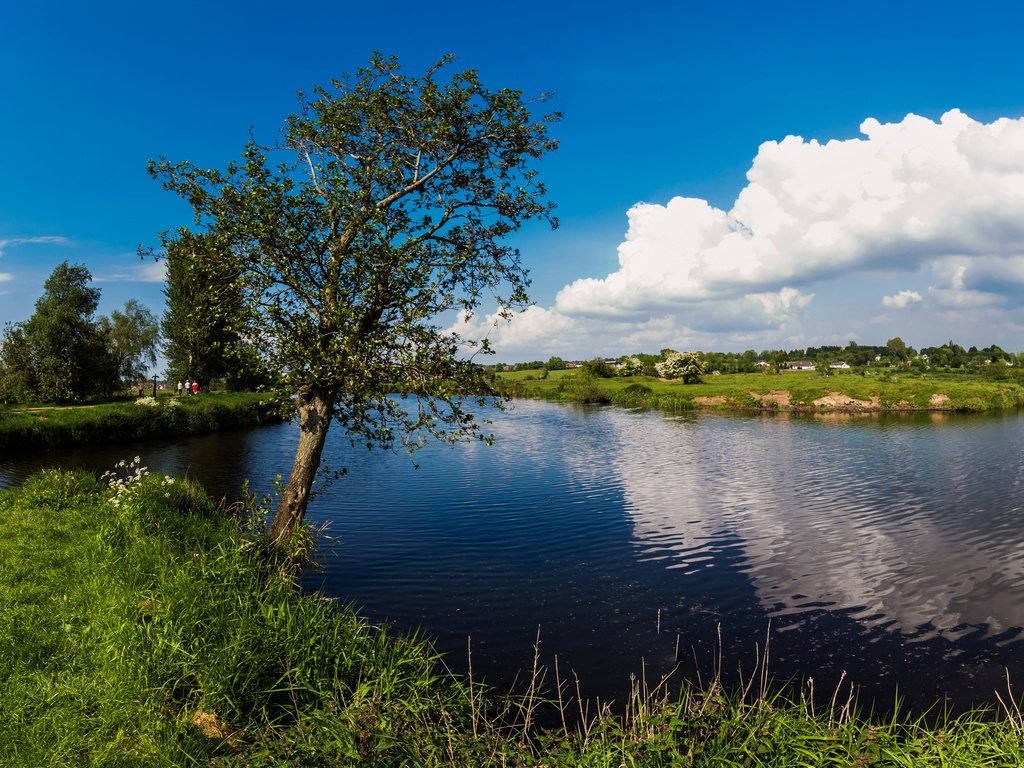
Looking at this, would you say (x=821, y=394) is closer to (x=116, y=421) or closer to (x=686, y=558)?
(x=686, y=558)

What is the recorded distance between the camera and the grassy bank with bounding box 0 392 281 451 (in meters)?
38.1

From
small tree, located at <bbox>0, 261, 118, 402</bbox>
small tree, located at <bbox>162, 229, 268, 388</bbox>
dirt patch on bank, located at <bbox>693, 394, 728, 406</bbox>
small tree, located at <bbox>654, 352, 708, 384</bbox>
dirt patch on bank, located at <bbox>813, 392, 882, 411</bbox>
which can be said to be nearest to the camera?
small tree, located at <bbox>162, 229, 268, 388</bbox>

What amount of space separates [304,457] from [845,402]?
8743 cm

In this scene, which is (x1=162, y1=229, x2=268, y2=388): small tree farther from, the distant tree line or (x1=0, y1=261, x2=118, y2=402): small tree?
the distant tree line

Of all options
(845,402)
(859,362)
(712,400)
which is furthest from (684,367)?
(859,362)

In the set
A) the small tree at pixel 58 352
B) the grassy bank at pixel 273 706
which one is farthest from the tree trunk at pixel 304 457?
the small tree at pixel 58 352

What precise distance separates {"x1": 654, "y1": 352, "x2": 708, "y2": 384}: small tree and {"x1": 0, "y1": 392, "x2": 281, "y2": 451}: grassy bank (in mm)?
87954

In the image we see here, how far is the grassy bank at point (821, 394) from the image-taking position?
7956 centimetres

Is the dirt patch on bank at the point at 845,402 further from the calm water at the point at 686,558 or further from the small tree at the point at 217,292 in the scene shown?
the small tree at the point at 217,292

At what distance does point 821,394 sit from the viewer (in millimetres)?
86000

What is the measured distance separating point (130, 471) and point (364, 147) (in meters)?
25.9

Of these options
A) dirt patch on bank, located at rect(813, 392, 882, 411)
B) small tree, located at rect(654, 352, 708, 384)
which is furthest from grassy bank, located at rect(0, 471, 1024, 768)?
small tree, located at rect(654, 352, 708, 384)

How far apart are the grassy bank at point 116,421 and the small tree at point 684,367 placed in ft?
289

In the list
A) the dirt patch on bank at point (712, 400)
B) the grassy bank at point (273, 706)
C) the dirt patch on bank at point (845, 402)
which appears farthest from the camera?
the dirt patch on bank at point (712, 400)
